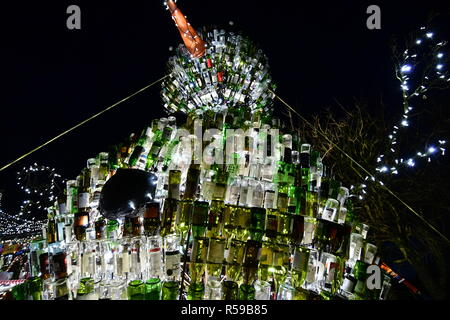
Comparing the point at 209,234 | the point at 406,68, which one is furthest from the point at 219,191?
the point at 406,68

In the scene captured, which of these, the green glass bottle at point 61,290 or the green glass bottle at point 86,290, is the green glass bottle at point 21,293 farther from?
the green glass bottle at point 86,290

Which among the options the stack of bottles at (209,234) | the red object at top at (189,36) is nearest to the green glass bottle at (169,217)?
the stack of bottles at (209,234)

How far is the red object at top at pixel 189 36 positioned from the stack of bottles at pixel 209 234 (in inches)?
38.0

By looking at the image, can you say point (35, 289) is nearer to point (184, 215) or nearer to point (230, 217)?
point (184, 215)

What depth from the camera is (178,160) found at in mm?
2236

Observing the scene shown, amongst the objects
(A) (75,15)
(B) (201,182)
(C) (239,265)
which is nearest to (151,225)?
(B) (201,182)

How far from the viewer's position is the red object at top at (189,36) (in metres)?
2.79

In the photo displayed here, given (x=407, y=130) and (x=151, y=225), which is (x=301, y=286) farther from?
(x=407, y=130)

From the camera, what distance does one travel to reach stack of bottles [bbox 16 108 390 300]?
1.71 metres

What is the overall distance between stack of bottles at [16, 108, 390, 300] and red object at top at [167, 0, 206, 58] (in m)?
0.97

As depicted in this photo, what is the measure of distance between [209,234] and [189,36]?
2.06 m

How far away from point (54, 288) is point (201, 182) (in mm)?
1160

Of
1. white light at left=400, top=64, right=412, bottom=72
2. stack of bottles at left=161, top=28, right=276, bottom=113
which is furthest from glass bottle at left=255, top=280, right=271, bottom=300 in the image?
white light at left=400, top=64, right=412, bottom=72

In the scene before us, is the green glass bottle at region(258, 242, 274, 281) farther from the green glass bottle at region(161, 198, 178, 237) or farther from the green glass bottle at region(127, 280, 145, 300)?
the green glass bottle at region(127, 280, 145, 300)
